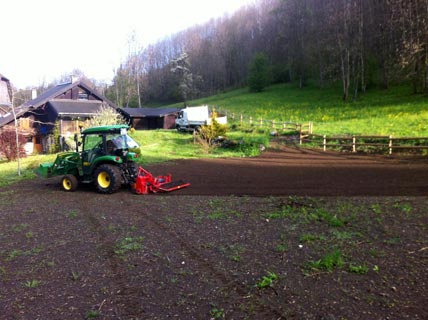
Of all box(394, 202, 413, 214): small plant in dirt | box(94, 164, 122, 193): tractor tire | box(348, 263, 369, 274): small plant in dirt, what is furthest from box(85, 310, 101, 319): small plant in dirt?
box(94, 164, 122, 193): tractor tire

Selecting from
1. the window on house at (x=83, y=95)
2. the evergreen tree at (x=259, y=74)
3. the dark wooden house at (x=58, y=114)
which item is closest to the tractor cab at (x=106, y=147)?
the dark wooden house at (x=58, y=114)

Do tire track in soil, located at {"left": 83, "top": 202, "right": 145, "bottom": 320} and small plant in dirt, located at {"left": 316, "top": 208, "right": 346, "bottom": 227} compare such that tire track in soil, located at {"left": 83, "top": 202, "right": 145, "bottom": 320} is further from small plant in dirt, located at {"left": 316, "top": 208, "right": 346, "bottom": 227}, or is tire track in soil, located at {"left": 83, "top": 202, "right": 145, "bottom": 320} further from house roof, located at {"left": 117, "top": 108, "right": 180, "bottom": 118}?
house roof, located at {"left": 117, "top": 108, "right": 180, "bottom": 118}

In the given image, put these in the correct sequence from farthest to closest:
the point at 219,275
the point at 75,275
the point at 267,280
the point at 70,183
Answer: the point at 70,183, the point at 75,275, the point at 219,275, the point at 267,280

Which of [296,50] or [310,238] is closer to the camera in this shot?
[310,238]

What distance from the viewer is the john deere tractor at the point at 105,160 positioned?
35.9 feet

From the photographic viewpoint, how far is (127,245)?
609cm

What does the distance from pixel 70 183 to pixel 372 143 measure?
15.8 m

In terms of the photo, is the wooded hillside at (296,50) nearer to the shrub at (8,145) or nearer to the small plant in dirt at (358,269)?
the small plant in dirt at (358,269)

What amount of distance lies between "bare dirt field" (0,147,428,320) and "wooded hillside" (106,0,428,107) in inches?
1192

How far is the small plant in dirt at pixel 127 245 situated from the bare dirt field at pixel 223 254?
3 centimetres

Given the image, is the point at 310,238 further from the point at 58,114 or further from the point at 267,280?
the point at 58,114

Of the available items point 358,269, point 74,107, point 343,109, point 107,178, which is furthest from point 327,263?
point 74,107

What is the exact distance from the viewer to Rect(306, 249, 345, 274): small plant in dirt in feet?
15.6

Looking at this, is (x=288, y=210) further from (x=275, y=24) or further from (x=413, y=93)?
(x=275, y=24)
